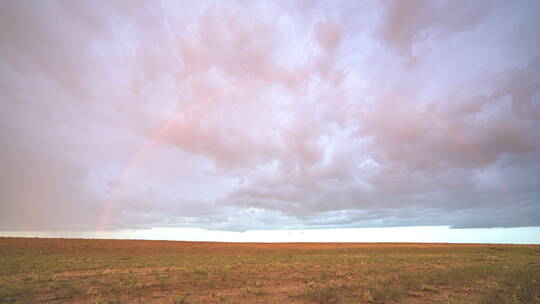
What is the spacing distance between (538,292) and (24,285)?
1115 inches

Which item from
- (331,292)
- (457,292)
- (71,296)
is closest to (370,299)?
(331,292)

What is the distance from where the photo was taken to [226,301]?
1298cm

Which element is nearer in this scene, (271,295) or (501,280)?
(271,295)

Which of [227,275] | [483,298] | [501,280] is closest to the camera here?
[483,298]

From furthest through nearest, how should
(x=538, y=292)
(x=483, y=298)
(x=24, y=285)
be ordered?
(x=24, y=285) → (x=538, y=292) → (x=483, y=298)

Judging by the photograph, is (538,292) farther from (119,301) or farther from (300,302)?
(119,301)

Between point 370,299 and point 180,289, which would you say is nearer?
point 370,299

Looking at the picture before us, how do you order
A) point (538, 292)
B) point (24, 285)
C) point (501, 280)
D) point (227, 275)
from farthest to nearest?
point (227, 275), point (501, 280), point (24, 285), point (538, 292)

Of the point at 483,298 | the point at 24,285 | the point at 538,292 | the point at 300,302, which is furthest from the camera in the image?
the point at 24,285

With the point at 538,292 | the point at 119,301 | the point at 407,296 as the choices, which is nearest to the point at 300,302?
the point at 407,296

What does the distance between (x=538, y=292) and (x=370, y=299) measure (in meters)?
9.68

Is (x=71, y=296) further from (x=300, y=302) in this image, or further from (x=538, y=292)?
(x=538, y=292)

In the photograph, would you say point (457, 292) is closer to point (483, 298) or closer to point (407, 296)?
point (483, 298)

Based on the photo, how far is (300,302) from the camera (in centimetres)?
1262
